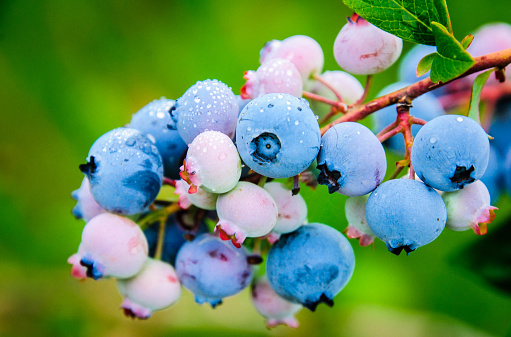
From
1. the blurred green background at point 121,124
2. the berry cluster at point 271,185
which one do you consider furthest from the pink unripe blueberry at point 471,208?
the blurred green background at point 121,124

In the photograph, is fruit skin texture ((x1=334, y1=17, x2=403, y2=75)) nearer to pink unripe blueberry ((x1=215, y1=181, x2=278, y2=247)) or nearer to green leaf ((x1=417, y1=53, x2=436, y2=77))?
green leaf ((x1=417, y1=53, x2=436, y2=77))

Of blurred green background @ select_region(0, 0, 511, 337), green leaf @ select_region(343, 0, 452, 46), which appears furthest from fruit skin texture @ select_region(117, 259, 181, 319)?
blurred green background @ select_region(0, 0, 511, 337)

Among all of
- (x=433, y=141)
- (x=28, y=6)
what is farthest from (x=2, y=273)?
(x=433, y=141)

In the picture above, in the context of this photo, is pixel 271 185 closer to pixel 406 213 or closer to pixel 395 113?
pixel 406 213

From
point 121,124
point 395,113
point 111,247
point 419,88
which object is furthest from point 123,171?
point 121,124

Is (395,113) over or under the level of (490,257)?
over

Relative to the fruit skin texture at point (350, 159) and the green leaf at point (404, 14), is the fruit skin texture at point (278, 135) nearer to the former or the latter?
the fruit skin texture at point (350, 159)

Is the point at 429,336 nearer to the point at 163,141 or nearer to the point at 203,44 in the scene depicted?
the point at 163,141
